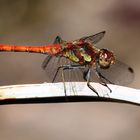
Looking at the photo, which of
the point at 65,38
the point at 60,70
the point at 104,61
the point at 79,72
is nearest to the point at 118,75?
the point at 104,61

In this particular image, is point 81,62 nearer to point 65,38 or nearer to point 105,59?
point 105,59

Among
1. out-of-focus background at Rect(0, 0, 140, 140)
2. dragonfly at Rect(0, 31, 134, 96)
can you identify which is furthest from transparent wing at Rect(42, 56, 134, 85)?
out-of-focus background at Rect(0, 0, 140, 140)

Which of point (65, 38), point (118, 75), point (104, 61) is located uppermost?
point (65, 38)

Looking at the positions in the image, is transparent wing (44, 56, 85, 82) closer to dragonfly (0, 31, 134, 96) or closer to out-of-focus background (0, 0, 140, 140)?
dragonfly (0, 31, 134, 96)

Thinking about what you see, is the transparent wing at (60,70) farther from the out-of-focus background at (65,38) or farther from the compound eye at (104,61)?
the out-of-focus background at (65,38)

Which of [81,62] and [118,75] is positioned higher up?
[81,62]

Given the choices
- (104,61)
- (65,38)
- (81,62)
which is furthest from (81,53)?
(65,38)

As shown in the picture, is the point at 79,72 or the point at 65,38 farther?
the point at 65,38

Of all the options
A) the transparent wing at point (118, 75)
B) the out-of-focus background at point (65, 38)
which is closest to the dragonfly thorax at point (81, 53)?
the transparent wing at point (118, 75)
